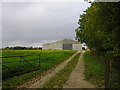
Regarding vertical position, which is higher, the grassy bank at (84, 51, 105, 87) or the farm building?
the farm building

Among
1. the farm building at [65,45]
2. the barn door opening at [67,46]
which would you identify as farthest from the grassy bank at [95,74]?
the farm building at [65,45]

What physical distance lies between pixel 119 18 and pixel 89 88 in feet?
12.1

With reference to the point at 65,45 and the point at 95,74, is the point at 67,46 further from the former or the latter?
the point at 95,74

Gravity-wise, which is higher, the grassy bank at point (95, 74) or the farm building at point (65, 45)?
the farm building at point (65, 45)

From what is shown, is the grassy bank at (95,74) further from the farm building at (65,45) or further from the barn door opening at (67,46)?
the farm building at (65,45)

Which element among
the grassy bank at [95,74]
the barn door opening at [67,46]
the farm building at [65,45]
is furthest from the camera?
the farm building at [65,45]

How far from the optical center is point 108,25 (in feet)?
25.5

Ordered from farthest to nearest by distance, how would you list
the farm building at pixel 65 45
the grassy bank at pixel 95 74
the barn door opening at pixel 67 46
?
the farm building at pixel 65 45 → the barn door opening at pixel 67 46 → the grassy bank at pixel 95 74

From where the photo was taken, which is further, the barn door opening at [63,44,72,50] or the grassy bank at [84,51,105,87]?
the barn door opening at [63,44,72,50]

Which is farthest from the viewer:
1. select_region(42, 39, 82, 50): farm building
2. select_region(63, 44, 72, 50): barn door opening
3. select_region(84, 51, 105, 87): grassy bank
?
select_region(42, 39, 82, 50): farm building

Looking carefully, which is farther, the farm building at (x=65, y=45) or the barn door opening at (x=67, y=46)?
the farm building at (x=65, y=45)

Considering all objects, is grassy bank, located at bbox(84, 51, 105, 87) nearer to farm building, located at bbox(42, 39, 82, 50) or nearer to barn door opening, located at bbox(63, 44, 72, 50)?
barn door opening, located at bbox(63, 44, 72, 50)

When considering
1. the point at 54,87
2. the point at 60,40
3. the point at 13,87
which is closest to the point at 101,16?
the point at 54,87

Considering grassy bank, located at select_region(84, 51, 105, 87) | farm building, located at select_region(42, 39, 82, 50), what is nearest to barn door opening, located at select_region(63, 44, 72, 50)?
farm building, located at select_region(42, 39, 82, 50)
